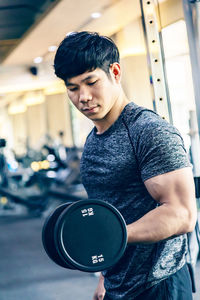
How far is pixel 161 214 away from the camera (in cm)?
79

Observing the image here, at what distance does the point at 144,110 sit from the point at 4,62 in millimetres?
9546

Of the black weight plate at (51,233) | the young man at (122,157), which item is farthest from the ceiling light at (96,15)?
the black weight plate at (51,233)

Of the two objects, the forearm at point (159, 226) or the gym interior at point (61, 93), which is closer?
the forearm at point (159, 226)

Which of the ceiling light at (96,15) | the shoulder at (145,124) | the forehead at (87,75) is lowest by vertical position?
the shoulder at (145,124)

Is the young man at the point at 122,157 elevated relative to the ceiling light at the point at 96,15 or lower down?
lower down

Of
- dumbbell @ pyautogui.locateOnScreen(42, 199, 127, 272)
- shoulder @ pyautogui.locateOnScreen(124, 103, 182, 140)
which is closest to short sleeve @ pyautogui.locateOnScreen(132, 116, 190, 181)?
shoulder @ pyautogui.locateOnScreen(124, 103, 182, 140)

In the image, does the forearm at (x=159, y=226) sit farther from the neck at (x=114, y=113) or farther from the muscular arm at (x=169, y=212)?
the neck at (x=114, y=113)

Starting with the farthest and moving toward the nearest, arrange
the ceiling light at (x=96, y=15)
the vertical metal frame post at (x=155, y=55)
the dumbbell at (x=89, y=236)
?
the ceiling light at (x=96, y=15)
the vertical metal frame post at (x=155, y=55)
the dumbbell at (x=89, y=236)

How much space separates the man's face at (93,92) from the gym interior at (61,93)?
0.25 m

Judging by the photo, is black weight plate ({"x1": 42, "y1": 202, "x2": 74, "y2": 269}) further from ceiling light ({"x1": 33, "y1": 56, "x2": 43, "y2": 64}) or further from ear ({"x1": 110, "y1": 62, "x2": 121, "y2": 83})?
ceiling light ({"x1": 33, "y1": 56, "x2": 43, "y2": 64})

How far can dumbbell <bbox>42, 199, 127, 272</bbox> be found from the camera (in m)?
0.74

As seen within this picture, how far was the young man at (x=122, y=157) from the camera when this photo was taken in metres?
0.91

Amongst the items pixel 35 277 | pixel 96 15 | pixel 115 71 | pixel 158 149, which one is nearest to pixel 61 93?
pixel 96 15

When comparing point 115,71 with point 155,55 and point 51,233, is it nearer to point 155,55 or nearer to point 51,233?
point 155,55
